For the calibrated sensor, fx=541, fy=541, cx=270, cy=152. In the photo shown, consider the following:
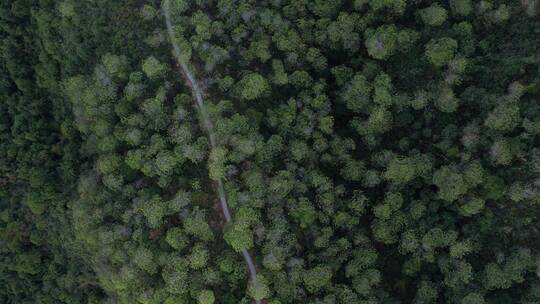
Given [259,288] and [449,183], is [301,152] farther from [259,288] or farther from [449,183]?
[449,183]

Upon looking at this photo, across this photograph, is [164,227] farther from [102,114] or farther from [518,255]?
[518,255]

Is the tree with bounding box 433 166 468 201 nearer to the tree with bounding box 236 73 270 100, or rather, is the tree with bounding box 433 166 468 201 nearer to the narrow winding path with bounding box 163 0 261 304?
the tree with bounding box 236 73 270 100

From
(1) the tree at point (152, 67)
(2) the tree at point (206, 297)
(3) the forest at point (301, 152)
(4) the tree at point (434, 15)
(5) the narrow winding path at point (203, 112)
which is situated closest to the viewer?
(2) the tree at point (206, 297)

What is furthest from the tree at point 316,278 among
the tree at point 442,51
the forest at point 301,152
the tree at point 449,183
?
the tree at point 442,51

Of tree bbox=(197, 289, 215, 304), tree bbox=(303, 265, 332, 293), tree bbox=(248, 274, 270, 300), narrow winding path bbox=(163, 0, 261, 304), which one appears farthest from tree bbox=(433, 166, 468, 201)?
tree bbox=(197, 289, 215, 304)

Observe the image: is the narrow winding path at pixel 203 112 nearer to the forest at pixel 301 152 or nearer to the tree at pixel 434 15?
the forest at pixel 301 152

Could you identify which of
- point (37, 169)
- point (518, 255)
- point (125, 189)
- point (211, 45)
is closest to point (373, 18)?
point (211, 45)

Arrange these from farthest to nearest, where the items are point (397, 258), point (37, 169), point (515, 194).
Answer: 1. point (37, 169)
2. point (397, 258)
3. point (515, 194)

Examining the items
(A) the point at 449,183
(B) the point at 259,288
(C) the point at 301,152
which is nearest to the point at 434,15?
(A) the point at 449,183
